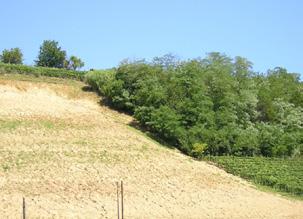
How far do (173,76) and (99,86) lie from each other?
7.29 meters

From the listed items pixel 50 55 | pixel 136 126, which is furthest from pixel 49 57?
pixel 136 126

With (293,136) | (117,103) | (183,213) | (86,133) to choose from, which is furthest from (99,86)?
(183,213)

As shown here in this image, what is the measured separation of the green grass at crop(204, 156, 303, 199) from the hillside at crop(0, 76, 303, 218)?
1.34 m

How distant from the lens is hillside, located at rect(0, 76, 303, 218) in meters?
30.3

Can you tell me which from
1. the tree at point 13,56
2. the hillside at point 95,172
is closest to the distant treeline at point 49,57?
the tree at point 13,56

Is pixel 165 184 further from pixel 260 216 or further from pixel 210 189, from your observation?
pixel 260 216

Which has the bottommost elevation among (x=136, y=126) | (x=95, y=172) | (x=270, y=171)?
(x=95, y=172)

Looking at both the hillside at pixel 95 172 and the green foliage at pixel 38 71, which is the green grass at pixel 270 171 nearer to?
the hillside at pixel 95 172

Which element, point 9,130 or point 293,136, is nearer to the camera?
point 9,130

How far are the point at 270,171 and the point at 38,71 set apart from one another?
26323mm

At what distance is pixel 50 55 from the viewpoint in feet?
231

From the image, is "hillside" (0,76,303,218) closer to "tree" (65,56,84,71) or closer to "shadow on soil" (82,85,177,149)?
"shadow on soil" (82,85,177,149)

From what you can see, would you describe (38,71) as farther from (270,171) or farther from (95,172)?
(270,171)

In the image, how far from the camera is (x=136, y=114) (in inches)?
1955
